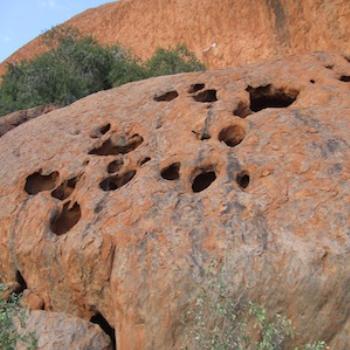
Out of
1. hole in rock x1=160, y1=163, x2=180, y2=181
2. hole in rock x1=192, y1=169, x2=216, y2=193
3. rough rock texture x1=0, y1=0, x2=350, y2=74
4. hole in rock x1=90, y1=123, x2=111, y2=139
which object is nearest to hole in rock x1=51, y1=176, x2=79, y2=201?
hole in rock x1=90, y1=123, x2=111, y2=139

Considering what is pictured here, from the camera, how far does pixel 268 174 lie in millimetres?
4801

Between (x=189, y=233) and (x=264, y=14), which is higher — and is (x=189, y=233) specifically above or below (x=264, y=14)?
above

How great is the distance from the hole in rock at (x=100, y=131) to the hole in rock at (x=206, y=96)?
86 cm

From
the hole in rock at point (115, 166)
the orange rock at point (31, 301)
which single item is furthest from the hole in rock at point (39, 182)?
A: the orange rock at point (31, 301)

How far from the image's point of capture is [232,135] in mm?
5523

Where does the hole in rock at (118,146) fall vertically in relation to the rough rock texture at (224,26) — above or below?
above

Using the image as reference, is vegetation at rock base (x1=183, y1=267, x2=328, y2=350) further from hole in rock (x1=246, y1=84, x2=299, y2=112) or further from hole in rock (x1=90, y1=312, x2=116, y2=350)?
hole in rock (x1=246, y1=84, x2=299, y2=112)

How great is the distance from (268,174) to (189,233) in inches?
29.3

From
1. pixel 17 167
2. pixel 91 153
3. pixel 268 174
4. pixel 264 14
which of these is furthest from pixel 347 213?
pixel 264 14

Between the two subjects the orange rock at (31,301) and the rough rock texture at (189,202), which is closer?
the rough rock texture at (189,202)

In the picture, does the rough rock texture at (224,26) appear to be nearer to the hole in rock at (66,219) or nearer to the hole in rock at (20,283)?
the hole in rock at (66,219)

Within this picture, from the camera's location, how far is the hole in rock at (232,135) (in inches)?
215

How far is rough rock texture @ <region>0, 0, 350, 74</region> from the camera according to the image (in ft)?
62.6

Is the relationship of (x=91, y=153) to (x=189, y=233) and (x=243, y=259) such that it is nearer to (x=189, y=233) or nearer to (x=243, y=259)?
(x=189, y=233)
